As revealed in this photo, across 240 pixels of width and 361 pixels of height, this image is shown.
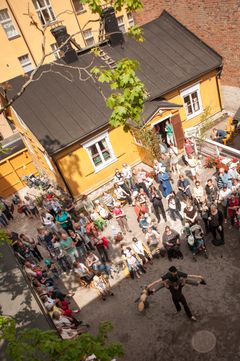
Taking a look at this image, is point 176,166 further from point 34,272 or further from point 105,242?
point 34,272

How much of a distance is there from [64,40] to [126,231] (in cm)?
1163

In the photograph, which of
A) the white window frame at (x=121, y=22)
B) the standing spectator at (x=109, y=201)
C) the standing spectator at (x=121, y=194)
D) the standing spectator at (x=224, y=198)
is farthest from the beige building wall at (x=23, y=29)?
the standing spectator at (x=224, y=198)

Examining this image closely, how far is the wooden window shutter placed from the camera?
18.4 meters

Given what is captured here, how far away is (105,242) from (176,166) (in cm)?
616

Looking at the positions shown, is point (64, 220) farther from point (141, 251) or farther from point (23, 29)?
point (23, 29)

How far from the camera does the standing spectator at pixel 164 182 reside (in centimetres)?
1491

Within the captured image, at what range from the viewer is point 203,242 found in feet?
Answer: 39.0

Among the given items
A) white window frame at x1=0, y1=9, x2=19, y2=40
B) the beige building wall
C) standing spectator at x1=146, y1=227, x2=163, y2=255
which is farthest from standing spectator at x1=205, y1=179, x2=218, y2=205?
white window frame at x1=0, y1=9, x2=19, y2=40

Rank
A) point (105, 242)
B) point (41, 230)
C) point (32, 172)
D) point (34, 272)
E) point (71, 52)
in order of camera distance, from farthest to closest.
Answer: point (32, 172) < point (71, 52) < point (41, 230) < point (105, 242) < point (34, 272)

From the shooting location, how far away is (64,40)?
19.4m

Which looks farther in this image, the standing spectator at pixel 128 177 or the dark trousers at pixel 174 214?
the standing spectator at pixel 128 177

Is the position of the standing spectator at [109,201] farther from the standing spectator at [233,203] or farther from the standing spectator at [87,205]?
the standing spectator at [233,203]

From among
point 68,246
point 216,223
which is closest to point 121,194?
point 68,246

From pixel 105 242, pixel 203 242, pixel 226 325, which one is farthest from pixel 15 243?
pixel 226 325
